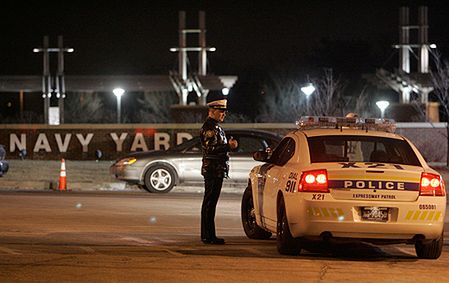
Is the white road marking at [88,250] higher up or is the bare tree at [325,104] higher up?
the bare tree at [325,104]

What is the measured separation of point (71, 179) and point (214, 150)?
50.4 ft

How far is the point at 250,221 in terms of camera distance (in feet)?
43.0

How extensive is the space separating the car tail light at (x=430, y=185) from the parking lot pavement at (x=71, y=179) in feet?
40.2

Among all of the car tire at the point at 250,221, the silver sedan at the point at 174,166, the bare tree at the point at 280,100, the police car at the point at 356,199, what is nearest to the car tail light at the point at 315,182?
the police car at the point at 356,199

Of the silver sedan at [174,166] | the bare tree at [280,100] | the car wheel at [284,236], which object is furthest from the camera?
the bare tree at [280,100]

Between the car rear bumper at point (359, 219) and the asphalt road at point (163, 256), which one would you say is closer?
the asphalt road at point (163, 256)

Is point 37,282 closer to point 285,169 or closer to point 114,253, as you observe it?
point 114,253

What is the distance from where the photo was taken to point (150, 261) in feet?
34.5

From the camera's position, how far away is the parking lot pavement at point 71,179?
80.0 feet

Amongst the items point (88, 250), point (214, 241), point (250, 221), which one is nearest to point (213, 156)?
point (214, 241)

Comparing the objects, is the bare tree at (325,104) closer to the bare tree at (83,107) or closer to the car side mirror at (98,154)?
the car side mirror at (98,154)

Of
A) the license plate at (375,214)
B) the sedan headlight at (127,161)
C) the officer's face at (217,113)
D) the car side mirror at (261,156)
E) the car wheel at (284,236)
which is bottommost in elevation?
the car wheel at (284,236)

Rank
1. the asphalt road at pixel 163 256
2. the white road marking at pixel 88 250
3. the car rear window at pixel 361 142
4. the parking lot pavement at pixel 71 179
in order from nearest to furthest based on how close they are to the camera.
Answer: the asphalt road at pixel 163 256, the car rear window at pixel 361 142, the white road marking at pixel 88 250, the parking lot pavement at pixel 71 179

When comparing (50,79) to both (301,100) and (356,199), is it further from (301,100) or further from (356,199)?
(356,199)
